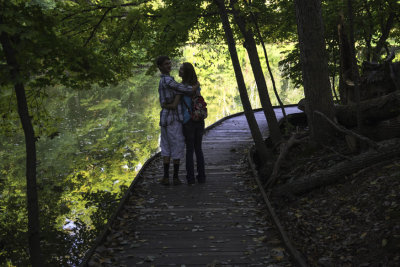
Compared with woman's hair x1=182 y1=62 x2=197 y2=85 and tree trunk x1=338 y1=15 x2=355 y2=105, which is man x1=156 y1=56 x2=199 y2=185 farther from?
tree trunk x1=338 y1=15 x2=355 y2=105

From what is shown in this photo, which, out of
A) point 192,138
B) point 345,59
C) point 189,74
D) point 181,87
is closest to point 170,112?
point 181,87

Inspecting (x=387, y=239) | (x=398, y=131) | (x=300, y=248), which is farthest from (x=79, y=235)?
(x=398, y=131)

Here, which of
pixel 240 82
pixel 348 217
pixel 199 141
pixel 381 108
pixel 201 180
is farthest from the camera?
pixel 240 82

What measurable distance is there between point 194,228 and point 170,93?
8.20ft

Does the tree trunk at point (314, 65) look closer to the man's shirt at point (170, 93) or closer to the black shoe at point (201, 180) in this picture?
the black shoe at point (201, 180)

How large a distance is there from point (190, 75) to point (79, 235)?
4205 millimetres

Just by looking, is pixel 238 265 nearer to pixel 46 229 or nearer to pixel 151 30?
pixel 46 229

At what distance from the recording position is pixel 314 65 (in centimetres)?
797

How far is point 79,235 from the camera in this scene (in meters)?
8.29

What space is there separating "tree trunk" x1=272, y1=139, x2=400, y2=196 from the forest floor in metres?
0.11

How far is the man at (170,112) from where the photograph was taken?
682 cm

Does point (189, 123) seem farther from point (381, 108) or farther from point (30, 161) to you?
point (381, 108)

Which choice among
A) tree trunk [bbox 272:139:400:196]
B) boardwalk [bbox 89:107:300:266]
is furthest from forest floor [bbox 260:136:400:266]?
boardwalk [bbox 89:107:300:266]

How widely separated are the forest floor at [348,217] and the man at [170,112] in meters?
2.14
